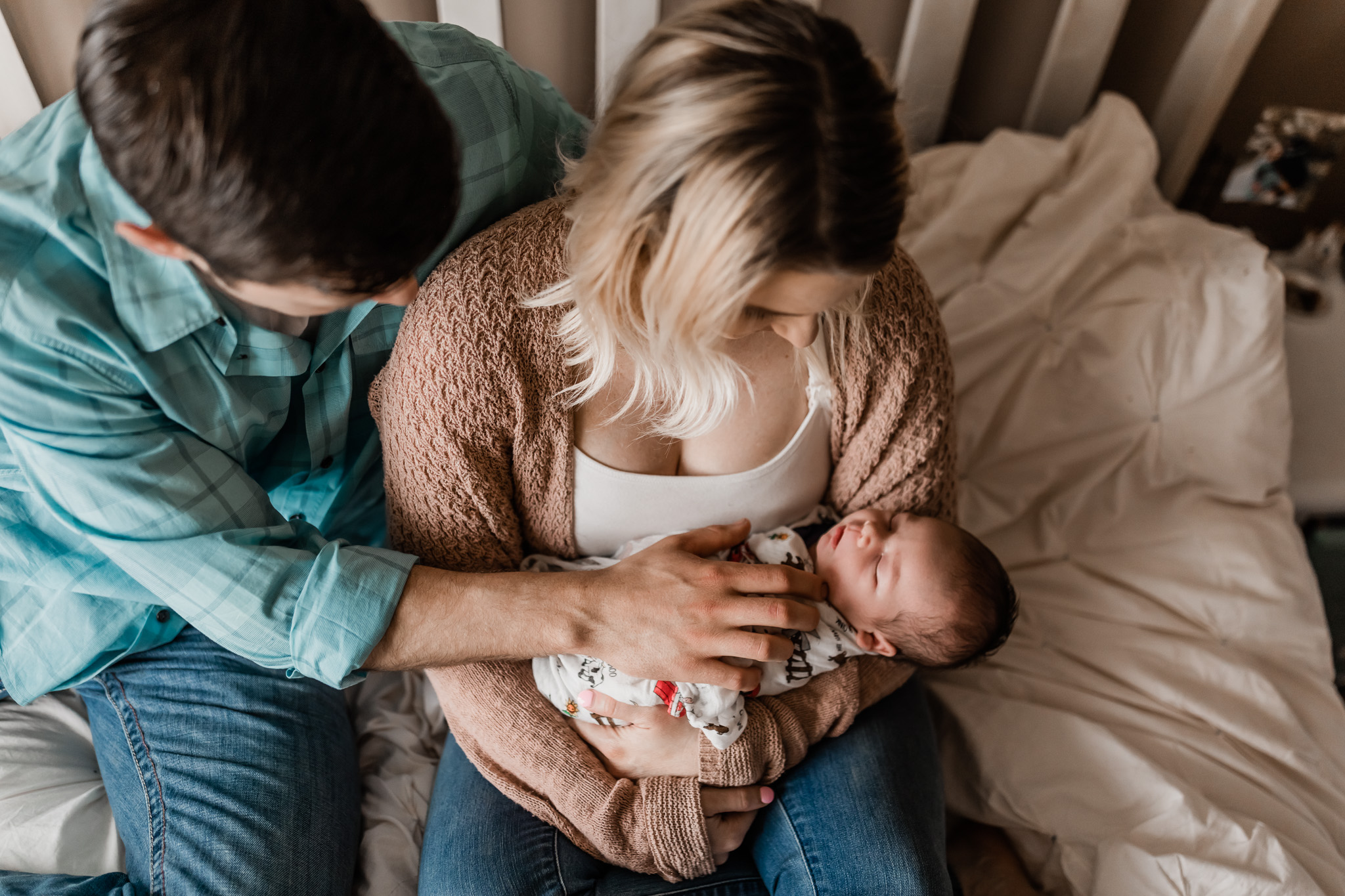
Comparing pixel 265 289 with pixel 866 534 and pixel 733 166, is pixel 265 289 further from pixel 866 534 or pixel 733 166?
pixel 866 534

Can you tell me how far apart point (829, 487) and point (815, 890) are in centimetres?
51

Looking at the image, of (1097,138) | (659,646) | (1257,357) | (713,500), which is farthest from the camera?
(1097,138)

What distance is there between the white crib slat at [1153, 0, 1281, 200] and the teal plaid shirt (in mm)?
1211

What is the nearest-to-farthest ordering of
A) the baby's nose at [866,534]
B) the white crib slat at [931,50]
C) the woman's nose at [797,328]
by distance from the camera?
the woman's nose at [797,328]
the baby's nose at [866,534]
the white crib slat at [931,50]

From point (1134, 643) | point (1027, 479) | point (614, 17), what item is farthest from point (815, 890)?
point (614, 17)

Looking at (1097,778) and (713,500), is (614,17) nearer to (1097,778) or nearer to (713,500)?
(713,500)

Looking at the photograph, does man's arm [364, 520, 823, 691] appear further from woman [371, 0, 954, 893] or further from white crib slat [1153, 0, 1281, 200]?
white crib slat [1153, 0, 1281, 200]

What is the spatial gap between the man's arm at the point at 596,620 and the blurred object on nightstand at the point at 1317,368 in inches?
45.3

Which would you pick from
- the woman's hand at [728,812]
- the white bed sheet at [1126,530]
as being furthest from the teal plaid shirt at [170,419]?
the white bed sheet at [1126,530]

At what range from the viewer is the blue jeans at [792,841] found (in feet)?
3.22

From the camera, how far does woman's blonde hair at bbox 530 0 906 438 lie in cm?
67

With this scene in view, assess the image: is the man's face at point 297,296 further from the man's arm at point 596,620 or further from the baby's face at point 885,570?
the baby's face at point 885,570

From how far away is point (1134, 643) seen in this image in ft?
4.23

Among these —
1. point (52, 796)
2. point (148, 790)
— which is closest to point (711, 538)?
point (148, 790)
